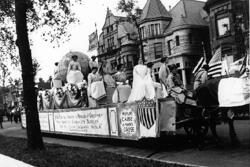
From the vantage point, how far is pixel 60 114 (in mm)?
14938

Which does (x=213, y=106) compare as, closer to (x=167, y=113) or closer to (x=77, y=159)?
(x=167, y=113)

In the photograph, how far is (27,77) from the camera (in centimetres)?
1045

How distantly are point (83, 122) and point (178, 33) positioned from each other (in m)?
36.4

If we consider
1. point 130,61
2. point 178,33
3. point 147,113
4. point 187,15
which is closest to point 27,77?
point 147,113

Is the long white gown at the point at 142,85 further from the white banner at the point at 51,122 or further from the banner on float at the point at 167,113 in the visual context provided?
the white banner at the point at 51,122

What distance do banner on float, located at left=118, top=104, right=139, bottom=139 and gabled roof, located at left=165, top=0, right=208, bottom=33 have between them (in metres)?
37.7

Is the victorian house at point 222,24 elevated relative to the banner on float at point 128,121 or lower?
elevated

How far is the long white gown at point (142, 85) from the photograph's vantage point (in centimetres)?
1063

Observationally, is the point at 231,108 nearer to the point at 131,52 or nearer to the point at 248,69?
the point at 248,69

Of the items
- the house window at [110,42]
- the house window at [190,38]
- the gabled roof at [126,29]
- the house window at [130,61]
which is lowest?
the house window at [130,61]

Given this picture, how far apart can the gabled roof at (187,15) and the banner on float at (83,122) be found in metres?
34.4

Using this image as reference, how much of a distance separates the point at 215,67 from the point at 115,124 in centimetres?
444

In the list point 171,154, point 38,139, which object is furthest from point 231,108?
point 38,139

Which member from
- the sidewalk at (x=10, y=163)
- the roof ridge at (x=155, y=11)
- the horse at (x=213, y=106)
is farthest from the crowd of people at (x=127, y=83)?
the roof ridge at (x=155, y=11)
